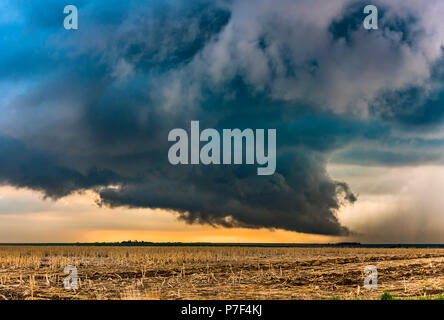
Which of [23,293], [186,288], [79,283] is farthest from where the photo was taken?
[79,283]

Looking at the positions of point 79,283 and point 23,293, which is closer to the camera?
point 23,293

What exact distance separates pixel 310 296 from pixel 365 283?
7.07 meters

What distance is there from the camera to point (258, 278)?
27.8 metres

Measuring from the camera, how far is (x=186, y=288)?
22.8 meters
